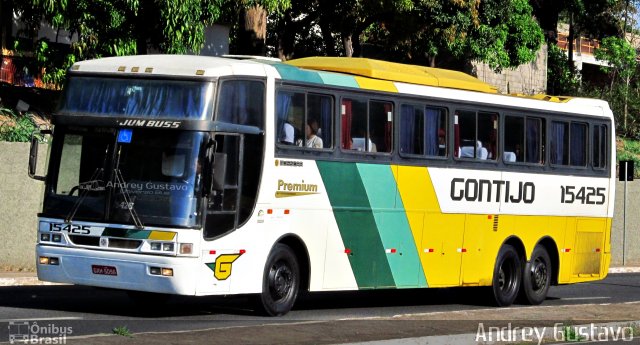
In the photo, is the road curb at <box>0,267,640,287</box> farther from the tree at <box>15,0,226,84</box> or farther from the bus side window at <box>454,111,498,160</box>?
the bus side window at <box>454,111,498,160</box>

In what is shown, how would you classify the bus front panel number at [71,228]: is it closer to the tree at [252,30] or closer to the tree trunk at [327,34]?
the tree at [252,30]

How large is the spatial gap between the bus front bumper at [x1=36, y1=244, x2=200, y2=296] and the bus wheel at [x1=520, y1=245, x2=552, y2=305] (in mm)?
8018

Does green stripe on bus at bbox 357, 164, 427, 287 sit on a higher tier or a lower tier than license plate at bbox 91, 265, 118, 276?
higher

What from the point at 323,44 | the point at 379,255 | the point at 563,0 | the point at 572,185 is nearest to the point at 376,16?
the point at 323,44

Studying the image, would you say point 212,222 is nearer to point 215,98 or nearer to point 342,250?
point 215,98

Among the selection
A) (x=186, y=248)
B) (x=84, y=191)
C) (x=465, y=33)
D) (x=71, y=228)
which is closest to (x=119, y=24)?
(x=84, y=191)

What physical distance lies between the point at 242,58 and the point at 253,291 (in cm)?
326

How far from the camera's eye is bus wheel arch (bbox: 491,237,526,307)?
20172 mm

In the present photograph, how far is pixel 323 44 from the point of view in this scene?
44.2m

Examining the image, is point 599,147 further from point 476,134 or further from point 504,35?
point 504,35

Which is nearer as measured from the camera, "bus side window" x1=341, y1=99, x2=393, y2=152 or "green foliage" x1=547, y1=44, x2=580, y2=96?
"bus side window" x1=341, y1=99, x2=393, y2=152

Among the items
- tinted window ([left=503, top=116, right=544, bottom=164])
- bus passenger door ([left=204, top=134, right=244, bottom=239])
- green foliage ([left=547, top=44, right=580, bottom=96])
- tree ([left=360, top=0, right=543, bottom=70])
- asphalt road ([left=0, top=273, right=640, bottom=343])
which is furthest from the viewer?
green foliage ([left=547, top=44, right=580, bottom=96])

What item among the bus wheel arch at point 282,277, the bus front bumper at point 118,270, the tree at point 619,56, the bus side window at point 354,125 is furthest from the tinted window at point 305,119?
the tree at point 619,56

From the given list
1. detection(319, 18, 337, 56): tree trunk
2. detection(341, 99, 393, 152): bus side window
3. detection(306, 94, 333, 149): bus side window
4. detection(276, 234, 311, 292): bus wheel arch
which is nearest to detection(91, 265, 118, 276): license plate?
detection(276, 234, 311, 292): bus wheel arch
